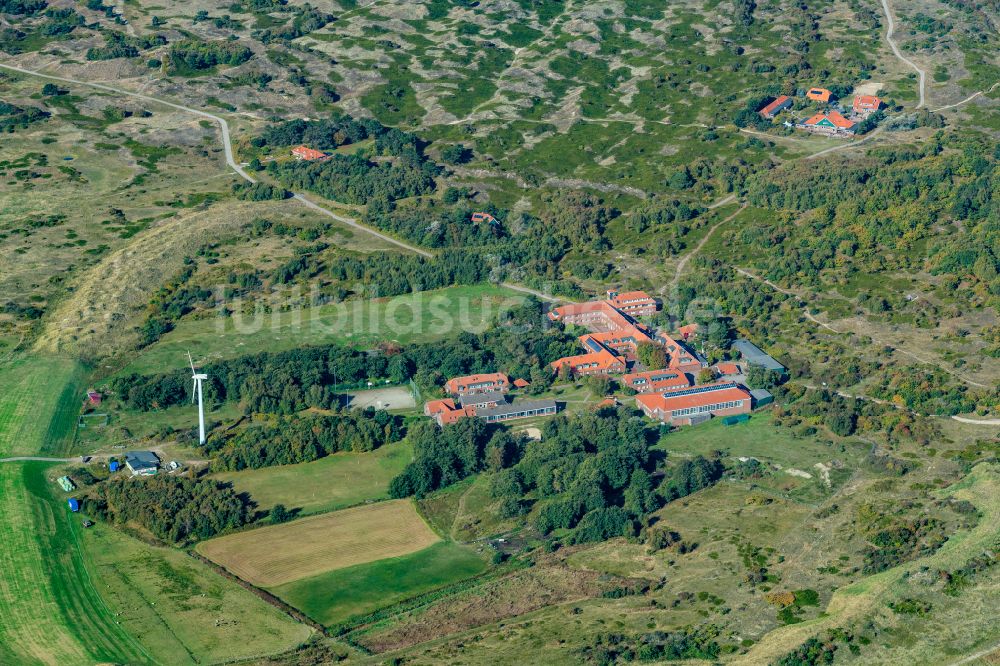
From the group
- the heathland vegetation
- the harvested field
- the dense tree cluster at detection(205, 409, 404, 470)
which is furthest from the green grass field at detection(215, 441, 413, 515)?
the harvested field

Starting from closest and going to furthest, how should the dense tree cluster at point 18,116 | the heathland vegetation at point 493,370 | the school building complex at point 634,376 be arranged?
the heathland vegetation at point 493,370 < the school building complex at point 634,376 < the dense tree cluster at point 18,116

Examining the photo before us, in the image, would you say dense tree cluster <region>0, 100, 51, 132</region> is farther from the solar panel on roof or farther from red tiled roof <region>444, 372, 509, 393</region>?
the solar panel on roof

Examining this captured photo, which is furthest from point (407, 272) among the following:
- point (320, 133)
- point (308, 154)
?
point (320, 133)

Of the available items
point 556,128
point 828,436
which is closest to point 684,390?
point 828,436

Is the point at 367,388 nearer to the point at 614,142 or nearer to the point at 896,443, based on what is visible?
the point at 896,443

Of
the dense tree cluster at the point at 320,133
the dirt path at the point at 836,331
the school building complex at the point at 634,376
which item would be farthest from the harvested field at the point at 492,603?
the dense tree cluster at the point at 320,133

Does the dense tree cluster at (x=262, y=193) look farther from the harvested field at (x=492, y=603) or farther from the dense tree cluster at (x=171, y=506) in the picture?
the harvested field at (x=492, y=603)
